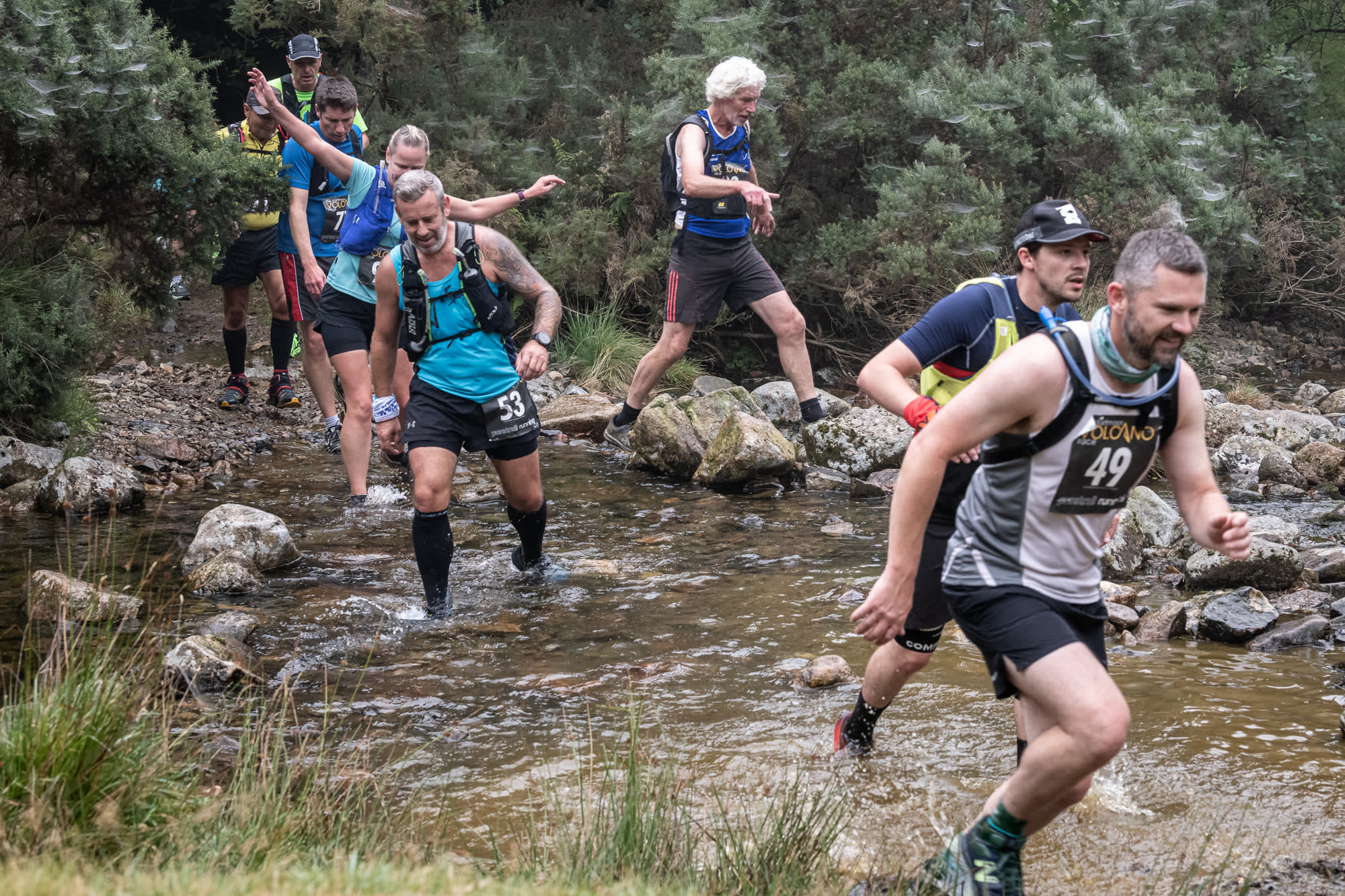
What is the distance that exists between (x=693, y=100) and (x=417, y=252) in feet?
25.4

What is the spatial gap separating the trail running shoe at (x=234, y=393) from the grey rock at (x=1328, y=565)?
849 cm

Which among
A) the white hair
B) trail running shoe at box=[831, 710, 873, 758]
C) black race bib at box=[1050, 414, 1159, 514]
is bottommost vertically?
trail running shoe at box=[831, 710, 873, 758]

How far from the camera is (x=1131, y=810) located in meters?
4.10

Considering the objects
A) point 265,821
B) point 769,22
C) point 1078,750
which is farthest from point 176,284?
point 1078,750

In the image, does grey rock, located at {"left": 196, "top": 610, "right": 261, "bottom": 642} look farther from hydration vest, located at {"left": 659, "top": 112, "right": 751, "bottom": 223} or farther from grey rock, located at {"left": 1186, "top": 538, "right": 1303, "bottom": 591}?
grey rock, located at {"left": 1186, "top": 538, "right": 1303, "bottom": 591}

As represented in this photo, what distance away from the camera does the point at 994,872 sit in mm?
3201

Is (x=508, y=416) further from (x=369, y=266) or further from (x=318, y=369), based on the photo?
(x=318, y=369)

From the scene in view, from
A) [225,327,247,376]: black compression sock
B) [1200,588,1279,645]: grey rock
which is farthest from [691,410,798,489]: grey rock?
[225,327,247,376]: black compression sock

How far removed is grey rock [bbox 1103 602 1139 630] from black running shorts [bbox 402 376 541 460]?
3003 millimetres

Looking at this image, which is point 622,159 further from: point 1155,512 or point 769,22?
point 1155,512

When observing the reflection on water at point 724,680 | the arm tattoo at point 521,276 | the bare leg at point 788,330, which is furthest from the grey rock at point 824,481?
the arm tattoo at point 521,276

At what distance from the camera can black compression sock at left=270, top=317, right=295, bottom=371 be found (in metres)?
10.6

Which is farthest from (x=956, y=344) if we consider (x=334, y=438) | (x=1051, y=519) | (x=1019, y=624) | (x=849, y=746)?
(x=334, y=438)

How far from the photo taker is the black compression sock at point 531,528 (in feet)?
21.4
